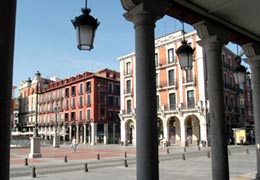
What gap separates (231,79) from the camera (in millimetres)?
48406

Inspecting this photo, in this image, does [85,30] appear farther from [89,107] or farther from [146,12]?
[89,107]

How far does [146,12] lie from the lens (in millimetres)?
4250

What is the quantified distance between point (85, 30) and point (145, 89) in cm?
121

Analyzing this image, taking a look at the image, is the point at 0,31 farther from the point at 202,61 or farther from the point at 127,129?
the point at 127,129

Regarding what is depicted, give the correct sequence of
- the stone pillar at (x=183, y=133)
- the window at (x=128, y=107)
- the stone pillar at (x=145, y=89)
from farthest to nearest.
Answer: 1. the window at (x=128, y=107)
2. the stone pillar at (x=183, y=133)
3. the stone pillar at (x=145, y=89)

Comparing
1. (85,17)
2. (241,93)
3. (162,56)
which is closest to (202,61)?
(162,56)

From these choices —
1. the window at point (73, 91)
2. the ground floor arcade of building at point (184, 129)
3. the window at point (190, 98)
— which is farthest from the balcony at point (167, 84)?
the window at point (73, 91)

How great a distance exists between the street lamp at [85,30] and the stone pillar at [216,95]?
2427 millimetres

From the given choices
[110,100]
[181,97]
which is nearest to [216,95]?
[181,97]

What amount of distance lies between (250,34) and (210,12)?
1.84 metres

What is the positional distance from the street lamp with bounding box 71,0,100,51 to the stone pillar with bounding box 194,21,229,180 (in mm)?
2427

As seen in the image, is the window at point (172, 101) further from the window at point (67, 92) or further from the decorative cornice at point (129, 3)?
the decorative cornice at point (129, 3)

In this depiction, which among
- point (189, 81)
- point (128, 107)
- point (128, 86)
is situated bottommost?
point (128, 107)

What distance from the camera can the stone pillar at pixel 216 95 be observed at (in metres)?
5.49
